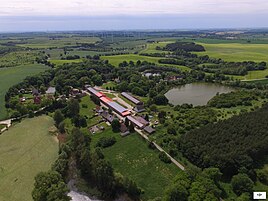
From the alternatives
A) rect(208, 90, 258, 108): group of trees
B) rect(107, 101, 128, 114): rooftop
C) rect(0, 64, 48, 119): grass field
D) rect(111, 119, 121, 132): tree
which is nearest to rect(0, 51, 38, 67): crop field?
rect(0, 64, 48, 119): grass field

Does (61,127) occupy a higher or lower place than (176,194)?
lower

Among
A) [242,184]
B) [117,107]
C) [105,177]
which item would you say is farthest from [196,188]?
[117,107]

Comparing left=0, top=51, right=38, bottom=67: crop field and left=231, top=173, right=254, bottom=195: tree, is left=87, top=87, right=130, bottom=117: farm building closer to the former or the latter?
left=231, top=173, right=254, bottom=195: tree

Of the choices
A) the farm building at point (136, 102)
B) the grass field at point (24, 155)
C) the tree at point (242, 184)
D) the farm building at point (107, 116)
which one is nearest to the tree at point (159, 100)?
the farm building at point (136, 102)

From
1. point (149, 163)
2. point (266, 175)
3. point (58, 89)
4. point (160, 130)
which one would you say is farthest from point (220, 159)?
point (58, 89)

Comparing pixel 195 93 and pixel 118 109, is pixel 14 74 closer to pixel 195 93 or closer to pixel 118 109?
pixel 118 109

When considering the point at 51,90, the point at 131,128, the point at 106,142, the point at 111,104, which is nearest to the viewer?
the point at 106,142

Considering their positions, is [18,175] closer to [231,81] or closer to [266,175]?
[266,175]
